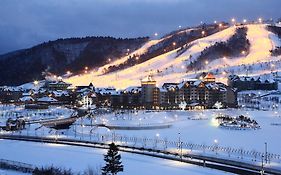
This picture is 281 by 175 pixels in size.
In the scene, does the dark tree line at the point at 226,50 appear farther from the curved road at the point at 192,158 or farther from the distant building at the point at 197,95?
the curved road at the point at 192,158

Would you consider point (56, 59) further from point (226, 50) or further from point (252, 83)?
point (252, 83)

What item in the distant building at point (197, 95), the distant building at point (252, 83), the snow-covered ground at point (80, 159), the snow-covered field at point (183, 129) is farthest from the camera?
the distant building at point (252, 83)

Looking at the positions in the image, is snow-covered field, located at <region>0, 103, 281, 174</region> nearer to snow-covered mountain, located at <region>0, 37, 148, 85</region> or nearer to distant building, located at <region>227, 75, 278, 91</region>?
distant building, located at <region>227, 75, 278, 91</region>

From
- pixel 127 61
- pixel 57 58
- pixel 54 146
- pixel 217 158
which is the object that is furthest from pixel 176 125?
pixel 57 58

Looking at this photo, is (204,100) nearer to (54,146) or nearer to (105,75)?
(54,146)

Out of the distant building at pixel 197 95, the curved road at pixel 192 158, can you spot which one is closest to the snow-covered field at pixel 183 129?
the curved road at pixel 192 158

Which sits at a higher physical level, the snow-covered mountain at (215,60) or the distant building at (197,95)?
the snow-covered mountain at (215,60)

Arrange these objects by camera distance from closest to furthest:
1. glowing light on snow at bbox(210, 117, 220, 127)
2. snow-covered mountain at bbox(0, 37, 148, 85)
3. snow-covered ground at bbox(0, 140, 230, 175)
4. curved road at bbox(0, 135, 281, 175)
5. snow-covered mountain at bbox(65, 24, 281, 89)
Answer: curved road at bbox(0, 135, 281, 175) < snow-covered ground at bbox(0, 140, 230, 175) < glowing light on snow at bbox(210, 117, 220, 127) < snow-covered mountain at bbox(65, 24, 281, 89) < snow-covered mountain at bbox(0, 37, 148, 85)

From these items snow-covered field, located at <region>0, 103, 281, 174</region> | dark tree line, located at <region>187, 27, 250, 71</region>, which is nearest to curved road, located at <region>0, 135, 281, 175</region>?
snow-covered field, located at <region>0, 103, 281, 174</region>
